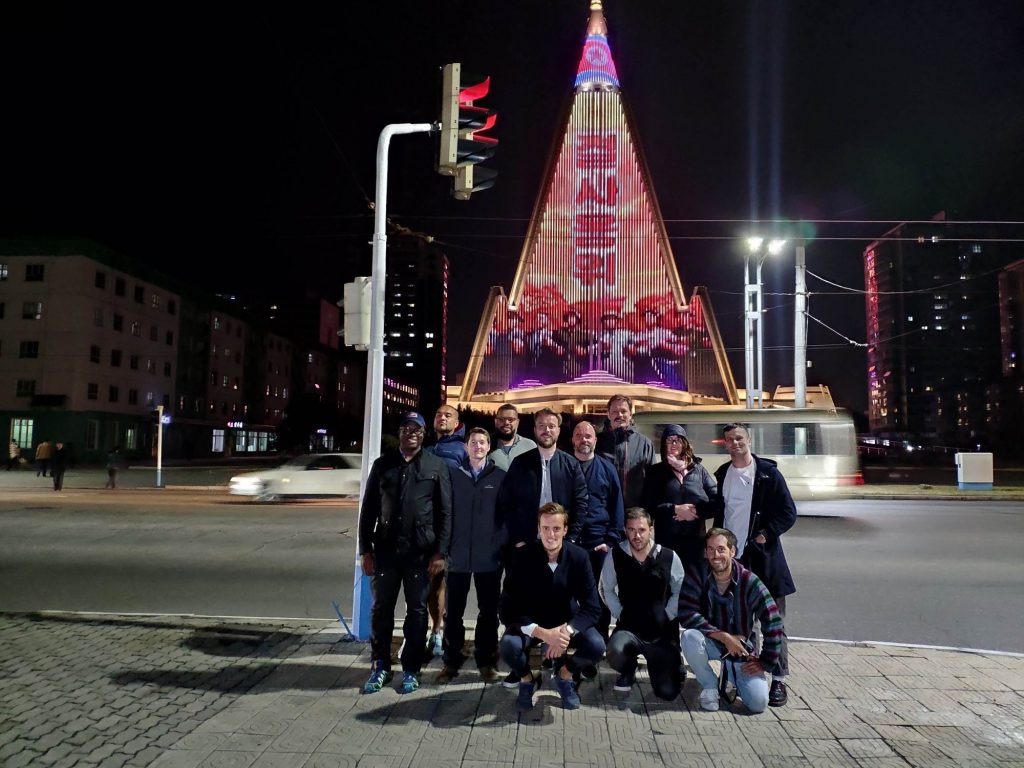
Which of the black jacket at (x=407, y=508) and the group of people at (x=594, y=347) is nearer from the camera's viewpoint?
the black jacket at (x=407, y=508)

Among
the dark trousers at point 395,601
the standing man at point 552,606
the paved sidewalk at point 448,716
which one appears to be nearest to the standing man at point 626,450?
the standing man at point 552,606

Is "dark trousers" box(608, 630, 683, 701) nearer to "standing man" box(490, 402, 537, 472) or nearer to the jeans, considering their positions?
the jeans

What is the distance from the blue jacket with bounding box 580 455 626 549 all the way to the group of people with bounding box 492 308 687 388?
74.8 meters

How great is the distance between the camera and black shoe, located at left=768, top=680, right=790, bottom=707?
4.42 m

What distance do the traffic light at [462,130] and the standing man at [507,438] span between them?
6.74 feet

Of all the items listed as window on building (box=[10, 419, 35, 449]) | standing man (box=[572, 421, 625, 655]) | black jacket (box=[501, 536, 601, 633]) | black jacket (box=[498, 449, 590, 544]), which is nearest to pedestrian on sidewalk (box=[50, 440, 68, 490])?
black jacket (box=[498, 449, 590, 544])

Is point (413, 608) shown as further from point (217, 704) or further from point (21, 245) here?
point (21, 245)

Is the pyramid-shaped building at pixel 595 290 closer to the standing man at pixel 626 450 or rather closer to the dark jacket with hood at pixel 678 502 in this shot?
the standing man at pixel 626 450

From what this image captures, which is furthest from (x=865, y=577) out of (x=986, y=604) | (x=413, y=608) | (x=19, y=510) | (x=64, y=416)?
(x=64, y=416)

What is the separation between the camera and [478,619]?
4.98m

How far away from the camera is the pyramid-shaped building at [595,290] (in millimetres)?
79000

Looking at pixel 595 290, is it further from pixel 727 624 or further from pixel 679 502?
pixel 727 624

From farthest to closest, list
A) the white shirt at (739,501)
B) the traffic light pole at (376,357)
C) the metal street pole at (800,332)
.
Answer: the metal street pole at (800,332), the traffic light pole at (376,357), the white shirt at (739,501)

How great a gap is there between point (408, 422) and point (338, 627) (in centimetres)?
215
